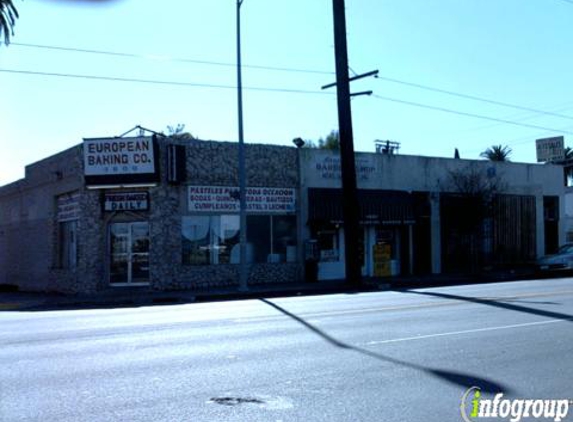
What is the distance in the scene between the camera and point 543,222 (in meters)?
36.4

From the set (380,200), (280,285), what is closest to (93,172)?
(280,285)

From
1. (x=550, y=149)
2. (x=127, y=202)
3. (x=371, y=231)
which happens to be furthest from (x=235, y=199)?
(x=550, y=149)

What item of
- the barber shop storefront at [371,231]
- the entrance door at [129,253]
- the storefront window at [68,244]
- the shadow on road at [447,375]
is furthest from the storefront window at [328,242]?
the shadow on road at [447,375]

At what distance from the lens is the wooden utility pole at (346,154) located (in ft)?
82.9

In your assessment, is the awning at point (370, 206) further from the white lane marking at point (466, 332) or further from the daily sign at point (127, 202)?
the white lane marking at point (466, 332)

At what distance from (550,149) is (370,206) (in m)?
25.8

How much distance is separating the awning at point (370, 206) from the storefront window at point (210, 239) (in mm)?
3597

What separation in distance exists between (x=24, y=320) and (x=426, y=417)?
476 inches

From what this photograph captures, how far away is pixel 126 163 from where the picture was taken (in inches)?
952

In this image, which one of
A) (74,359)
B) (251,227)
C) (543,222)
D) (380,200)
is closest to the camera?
(74,359)

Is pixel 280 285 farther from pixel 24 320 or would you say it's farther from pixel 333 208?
pixel 24 320

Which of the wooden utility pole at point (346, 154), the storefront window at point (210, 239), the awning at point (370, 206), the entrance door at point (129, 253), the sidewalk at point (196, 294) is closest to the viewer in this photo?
the sidewalk at point (196, 294)

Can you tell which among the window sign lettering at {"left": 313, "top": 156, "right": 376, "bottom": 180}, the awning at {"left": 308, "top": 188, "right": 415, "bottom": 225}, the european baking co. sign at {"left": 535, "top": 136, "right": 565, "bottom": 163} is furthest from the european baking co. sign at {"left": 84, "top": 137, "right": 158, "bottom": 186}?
the european baking co. sign at {"left": 535, "top": 136, "right": 565, "bottom": 163}

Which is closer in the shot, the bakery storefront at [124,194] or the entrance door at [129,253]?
the bakery storefront at [124,194]
